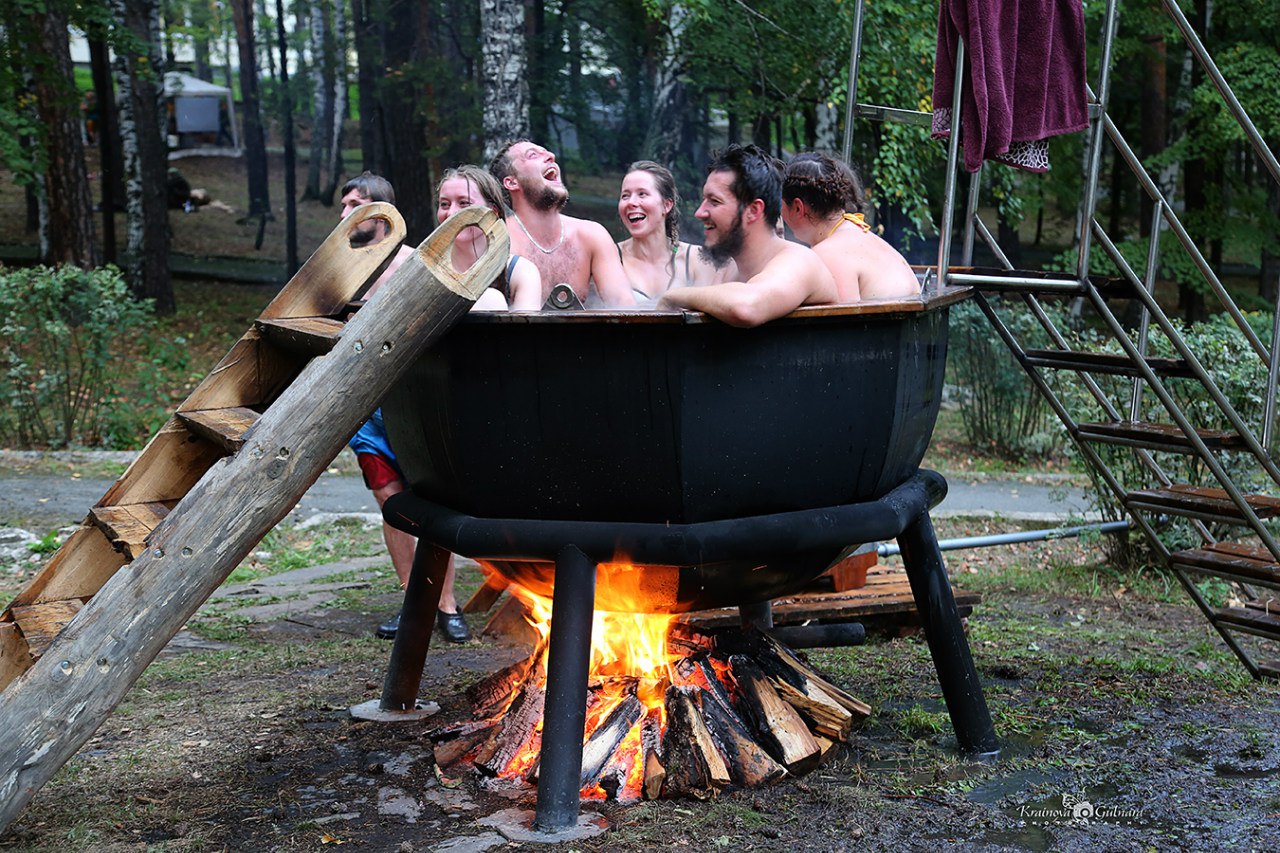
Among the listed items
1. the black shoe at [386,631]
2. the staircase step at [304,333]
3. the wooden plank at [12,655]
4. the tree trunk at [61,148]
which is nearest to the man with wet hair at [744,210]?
the staircase step at [304,333]

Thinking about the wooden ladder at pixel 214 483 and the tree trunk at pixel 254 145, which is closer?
the wooden ladder at pixel 214 483

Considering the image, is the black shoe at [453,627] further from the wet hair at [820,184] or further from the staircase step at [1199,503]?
the staircase step at [1199,503]

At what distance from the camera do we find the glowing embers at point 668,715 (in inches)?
140

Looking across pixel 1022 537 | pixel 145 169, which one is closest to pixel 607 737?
pixel 1022 537

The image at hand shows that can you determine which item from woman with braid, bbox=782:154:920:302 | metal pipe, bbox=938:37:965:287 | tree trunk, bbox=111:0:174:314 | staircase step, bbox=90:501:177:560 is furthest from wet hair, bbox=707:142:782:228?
tree trunk, bbox=111:0:174:314

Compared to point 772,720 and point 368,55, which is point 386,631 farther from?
point 368,55

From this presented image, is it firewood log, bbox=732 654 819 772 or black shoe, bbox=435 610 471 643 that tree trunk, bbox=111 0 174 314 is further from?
firewood log, bbox=732 654 819 772

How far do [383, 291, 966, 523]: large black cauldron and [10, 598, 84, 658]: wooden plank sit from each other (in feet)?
3.39

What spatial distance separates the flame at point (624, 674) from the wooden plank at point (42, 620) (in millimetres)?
1297

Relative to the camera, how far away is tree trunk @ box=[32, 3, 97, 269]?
13.7m

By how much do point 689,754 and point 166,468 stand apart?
168 cm

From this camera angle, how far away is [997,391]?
10414mm

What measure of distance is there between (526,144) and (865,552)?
2143 mm

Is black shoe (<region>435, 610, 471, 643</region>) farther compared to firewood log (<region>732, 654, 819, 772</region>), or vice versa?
black shoe (<region>435, 610, 471, 643</region>)
